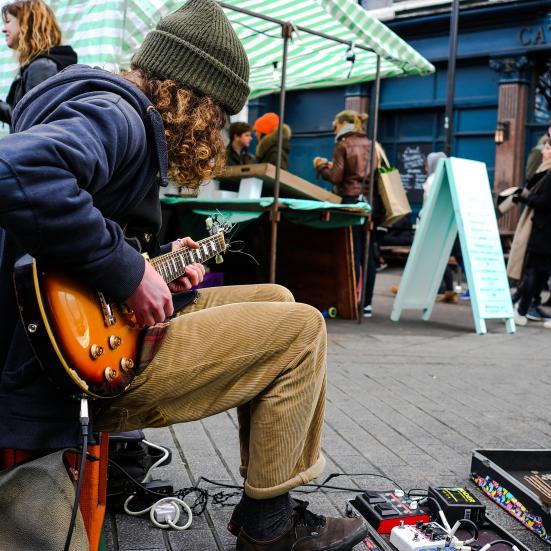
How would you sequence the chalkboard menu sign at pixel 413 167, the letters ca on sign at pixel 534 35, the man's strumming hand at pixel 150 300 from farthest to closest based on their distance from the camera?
the chalkboard menu sign at pixel 413 167 < the letters ca on sign at pixel 534 35 < the man's strumming hand at pixel 150 300

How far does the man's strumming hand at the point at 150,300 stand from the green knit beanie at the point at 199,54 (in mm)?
608

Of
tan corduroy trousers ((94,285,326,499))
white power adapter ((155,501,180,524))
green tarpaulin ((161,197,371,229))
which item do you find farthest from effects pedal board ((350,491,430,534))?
green tarpaulin ((161,197,371,229))

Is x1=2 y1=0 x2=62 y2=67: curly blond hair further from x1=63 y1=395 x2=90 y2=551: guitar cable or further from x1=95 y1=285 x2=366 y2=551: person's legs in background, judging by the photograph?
x1=63 y1=395 x2=90 y2=551: guitar cable

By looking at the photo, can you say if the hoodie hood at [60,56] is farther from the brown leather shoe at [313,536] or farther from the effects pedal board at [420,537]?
the effects pedal board at [420,537]

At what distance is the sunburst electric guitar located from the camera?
1.81 metres

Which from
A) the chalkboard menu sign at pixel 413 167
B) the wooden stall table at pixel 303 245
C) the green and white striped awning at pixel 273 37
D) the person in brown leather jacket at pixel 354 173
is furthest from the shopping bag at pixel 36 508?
the chalkboard menu sign at pixel 413 167

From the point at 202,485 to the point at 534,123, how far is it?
13399 millimetres

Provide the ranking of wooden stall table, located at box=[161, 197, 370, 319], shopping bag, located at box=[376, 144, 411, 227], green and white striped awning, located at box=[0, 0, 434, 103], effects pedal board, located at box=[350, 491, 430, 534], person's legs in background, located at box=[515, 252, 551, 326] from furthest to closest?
person's legs in background, located at box=[515, 252, 551, 326] < shopping bag, located at box=[376, 144, 411, 227] < wooden stall table, located at box=[161, 197, 370, 319] < green and white striped awning, located at box=[0, 0, 434, 103] < effects pedal board, located at box=[350, 491, 430, 534]

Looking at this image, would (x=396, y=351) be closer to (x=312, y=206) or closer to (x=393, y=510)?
(x=312, y=206)

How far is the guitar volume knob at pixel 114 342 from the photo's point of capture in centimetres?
199

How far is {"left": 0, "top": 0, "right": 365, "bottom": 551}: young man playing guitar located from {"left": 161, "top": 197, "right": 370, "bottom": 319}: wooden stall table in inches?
191

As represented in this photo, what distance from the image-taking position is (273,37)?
818cm

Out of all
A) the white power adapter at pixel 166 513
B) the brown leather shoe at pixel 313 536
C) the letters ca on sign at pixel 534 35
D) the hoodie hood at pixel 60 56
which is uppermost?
the letters ca on sign at pixel 534 35

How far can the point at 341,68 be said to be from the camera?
9.60 metres
